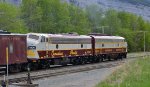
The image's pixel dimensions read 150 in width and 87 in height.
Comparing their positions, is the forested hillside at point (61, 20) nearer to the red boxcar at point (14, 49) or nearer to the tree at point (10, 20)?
the tree at point (10, 20)

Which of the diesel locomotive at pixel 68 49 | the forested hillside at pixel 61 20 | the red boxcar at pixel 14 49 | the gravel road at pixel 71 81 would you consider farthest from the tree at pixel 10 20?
the gravel road at pixel 71 81

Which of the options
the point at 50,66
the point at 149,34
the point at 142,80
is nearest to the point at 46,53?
the point at 50,66

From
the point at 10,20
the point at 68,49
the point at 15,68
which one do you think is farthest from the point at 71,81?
the point at 10,20

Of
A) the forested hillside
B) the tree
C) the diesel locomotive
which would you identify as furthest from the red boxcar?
the forested hillside

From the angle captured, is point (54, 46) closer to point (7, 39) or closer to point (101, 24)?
point (7, 39)

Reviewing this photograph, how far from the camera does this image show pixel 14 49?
3666 centimetres

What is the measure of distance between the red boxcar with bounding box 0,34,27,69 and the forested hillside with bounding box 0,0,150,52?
3761 centimetres

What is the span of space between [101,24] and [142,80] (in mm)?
98663

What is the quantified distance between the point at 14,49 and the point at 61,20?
54.9m

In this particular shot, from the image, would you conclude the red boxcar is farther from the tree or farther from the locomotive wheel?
the tree

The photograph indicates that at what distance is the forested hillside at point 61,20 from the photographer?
79.1 m

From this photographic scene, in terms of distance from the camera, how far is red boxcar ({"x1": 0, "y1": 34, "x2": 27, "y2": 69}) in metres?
34.9

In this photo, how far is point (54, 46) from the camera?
43.4m

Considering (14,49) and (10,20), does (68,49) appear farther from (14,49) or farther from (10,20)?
(10,20)
